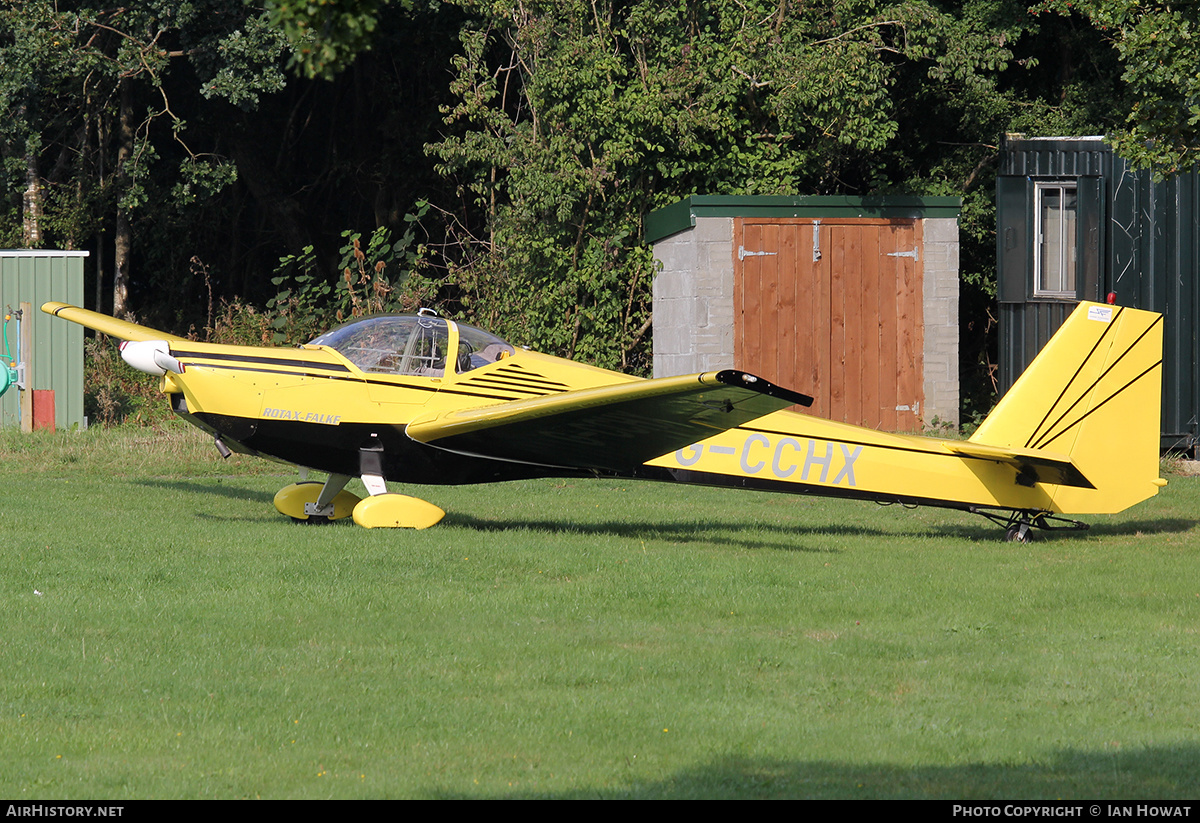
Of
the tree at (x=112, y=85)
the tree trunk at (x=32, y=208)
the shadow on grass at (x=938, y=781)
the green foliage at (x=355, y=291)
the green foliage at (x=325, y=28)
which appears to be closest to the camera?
the green foliage at (x=325, y=28)

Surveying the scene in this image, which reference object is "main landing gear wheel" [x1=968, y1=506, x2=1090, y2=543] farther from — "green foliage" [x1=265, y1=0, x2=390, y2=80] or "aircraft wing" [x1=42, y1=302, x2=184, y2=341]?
"green foliage" [x1=265, y1=0, x2=390, y2=80]

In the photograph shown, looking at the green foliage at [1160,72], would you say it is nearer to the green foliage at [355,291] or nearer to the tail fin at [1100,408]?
the tail fin at [1100,408]

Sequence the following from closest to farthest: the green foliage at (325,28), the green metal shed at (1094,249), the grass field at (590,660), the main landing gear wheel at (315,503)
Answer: the green foliage at (325,28) → the grass field at (590,660) → the main landing gear wheel at (315,503) → the green metal shed at (1094,249)

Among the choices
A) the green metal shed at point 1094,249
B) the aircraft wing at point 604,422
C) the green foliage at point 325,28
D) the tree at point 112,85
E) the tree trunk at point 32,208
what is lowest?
the aircraft wing at point 604,422

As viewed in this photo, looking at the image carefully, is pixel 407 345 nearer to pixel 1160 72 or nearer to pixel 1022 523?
pixel 1022 523

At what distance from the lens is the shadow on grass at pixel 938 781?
4.57 meters

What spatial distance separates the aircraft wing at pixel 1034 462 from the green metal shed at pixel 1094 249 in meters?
5.94

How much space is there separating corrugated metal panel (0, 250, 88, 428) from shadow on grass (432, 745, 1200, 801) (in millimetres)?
16409

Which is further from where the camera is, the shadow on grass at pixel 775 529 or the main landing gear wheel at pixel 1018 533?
the shadow on grass at pixel 775 529

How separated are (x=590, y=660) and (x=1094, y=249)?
13.0 m

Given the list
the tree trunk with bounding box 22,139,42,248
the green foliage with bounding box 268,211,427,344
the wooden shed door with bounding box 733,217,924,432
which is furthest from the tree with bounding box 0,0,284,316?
the wooden shed door with bounding box 733,217,924,432

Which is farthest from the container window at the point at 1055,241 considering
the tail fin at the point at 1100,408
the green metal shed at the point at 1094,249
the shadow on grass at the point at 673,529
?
the shadow on grass at the point at 673,529

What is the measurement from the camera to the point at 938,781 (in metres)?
4.75

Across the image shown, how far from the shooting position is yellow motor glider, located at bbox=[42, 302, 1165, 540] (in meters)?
10.8
